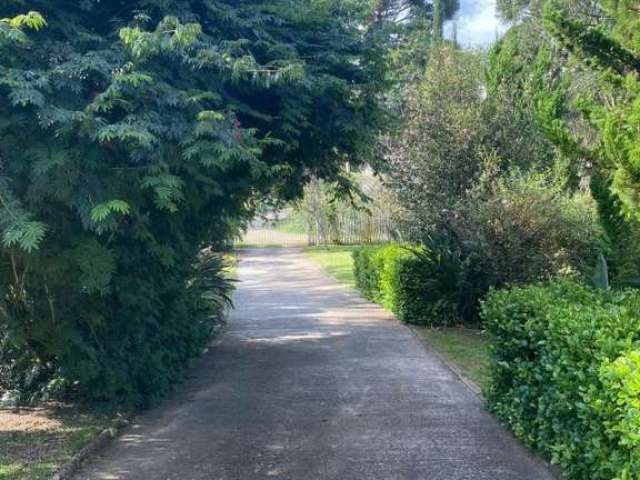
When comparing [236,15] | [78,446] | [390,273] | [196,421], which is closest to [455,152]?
[390,273]

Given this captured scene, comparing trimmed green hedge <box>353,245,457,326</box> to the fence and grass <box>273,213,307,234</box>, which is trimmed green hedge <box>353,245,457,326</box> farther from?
grass <box>273,213,307,234</box>

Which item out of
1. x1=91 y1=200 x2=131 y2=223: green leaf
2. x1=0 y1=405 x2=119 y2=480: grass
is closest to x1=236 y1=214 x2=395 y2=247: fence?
x1=0 y1=405 x2=119 y2=480: grass

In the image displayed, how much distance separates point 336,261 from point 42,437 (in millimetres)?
26086

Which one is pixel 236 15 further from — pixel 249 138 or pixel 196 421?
pixel 196 421

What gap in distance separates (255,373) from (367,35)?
495 cm

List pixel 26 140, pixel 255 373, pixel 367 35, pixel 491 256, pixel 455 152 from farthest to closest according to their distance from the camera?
pixel 455 152 < pixel 491 256 < pixel 255 373 < pixel 367 35 < pixel 26 140

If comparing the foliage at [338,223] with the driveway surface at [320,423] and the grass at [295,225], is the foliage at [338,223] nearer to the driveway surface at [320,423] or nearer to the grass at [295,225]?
the grass at [295,225]

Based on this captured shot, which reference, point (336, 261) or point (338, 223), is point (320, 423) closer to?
point (336, 261)

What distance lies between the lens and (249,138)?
635 centimetres

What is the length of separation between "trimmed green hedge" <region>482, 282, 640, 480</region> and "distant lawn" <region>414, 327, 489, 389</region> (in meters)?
1.85

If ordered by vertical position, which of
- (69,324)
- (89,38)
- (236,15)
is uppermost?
(236,15)

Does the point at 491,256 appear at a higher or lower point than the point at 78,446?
higher

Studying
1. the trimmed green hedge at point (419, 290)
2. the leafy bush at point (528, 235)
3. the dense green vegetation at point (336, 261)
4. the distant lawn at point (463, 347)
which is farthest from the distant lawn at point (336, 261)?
the leafy bush at point (528, 235)

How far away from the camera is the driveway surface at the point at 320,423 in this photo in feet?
20.0
